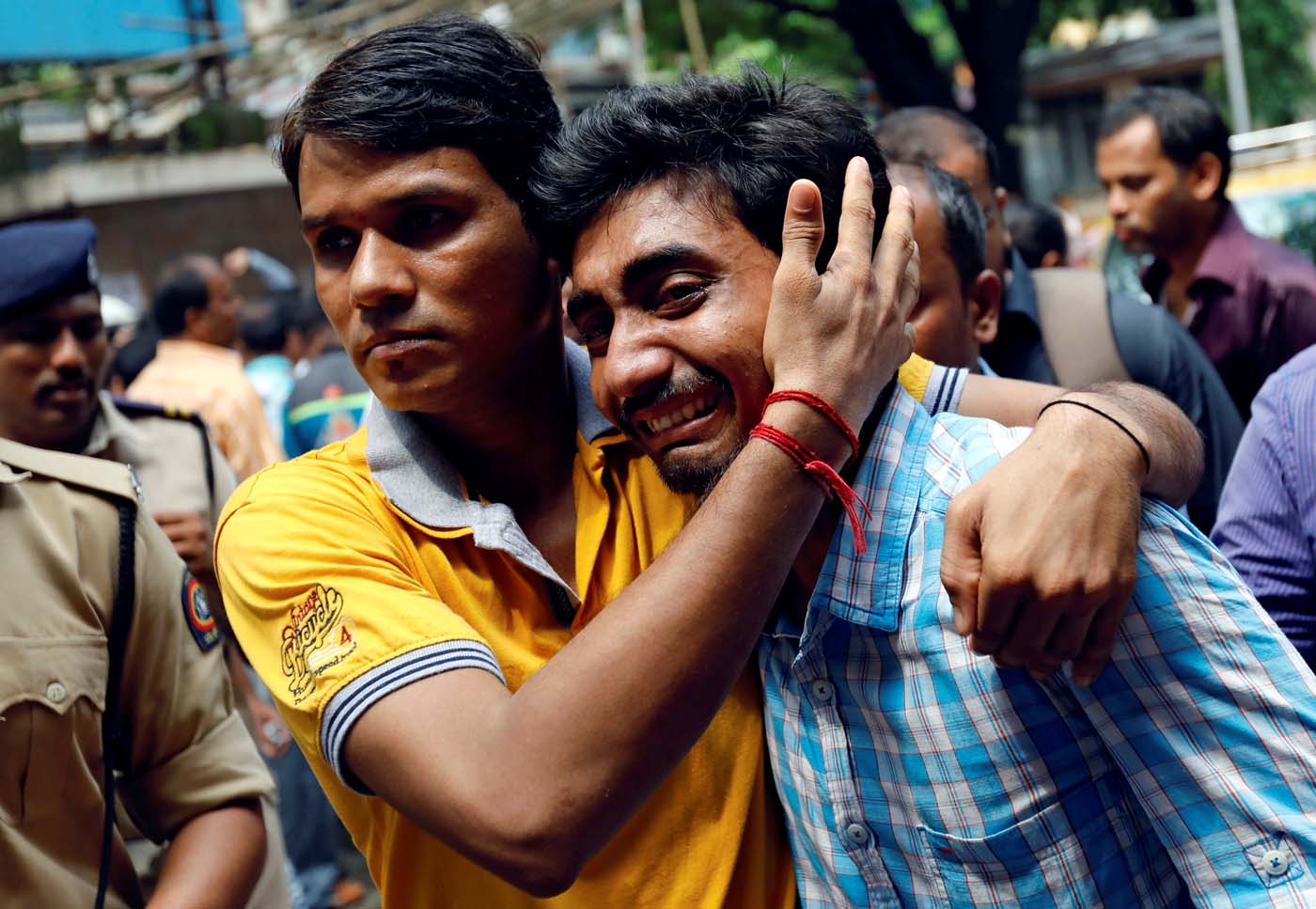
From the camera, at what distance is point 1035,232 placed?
5.39 m

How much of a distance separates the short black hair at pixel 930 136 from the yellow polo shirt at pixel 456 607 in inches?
92.8

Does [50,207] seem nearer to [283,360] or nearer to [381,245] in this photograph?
[283,360]

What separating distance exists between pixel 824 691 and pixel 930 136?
8.78 ft

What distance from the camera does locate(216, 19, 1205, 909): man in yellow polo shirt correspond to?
4.87 feet

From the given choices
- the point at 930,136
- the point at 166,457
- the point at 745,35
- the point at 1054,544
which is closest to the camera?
the point at 1054,544

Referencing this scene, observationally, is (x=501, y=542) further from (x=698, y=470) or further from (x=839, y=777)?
(x=839, y=777)

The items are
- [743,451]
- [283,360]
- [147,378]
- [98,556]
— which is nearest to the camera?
[743,451]

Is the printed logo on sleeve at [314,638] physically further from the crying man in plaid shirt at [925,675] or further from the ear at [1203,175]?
the ear at [1203,175]

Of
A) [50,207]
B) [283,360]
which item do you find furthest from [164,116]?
[283,360]

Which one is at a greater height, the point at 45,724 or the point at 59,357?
the point at 59,357

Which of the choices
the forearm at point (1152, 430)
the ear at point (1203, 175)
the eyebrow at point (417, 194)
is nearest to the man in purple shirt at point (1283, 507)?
the forearm at point (1152, 430)

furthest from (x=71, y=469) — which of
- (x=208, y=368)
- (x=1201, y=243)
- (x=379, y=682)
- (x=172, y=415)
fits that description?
(x=1201, y=243)

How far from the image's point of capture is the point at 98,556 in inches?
85.7

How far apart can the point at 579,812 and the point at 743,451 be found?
47 cm
